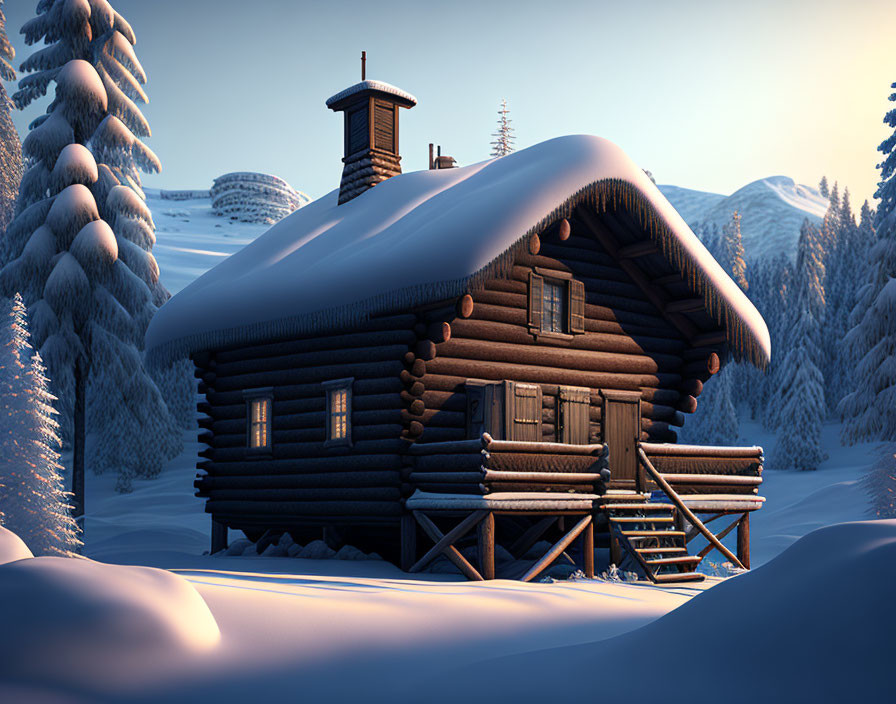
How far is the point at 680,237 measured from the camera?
18.4 m

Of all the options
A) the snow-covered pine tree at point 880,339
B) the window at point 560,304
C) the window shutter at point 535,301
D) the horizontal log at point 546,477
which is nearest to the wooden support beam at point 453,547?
the horizontal log at point 546,477

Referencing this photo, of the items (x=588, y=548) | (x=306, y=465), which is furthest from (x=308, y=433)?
(x=588, y=548)

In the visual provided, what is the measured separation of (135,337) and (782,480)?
106ft

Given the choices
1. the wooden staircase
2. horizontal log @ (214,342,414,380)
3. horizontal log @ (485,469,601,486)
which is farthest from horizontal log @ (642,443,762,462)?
horizontal log @ (214,342,414,380)

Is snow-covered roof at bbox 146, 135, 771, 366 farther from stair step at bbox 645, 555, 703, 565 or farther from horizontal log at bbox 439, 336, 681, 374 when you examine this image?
stair step at bbox 645, 555, 703, 565

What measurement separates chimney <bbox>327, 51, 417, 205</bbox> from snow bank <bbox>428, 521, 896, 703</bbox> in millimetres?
17497

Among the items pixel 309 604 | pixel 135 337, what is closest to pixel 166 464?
pixel 135 337

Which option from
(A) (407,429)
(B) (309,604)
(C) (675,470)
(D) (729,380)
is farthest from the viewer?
(D) (729,380)

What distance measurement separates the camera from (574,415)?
18.5 meters

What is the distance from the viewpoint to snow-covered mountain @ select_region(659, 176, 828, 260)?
146500 millimetres

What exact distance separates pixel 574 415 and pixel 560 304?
2099mm

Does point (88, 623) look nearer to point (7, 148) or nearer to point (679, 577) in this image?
point (679, 577)

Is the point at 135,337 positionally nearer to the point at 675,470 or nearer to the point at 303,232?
the point at 303,232

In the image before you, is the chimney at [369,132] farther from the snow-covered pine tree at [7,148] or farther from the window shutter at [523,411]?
the snow-covered pine tree at [7,148]
